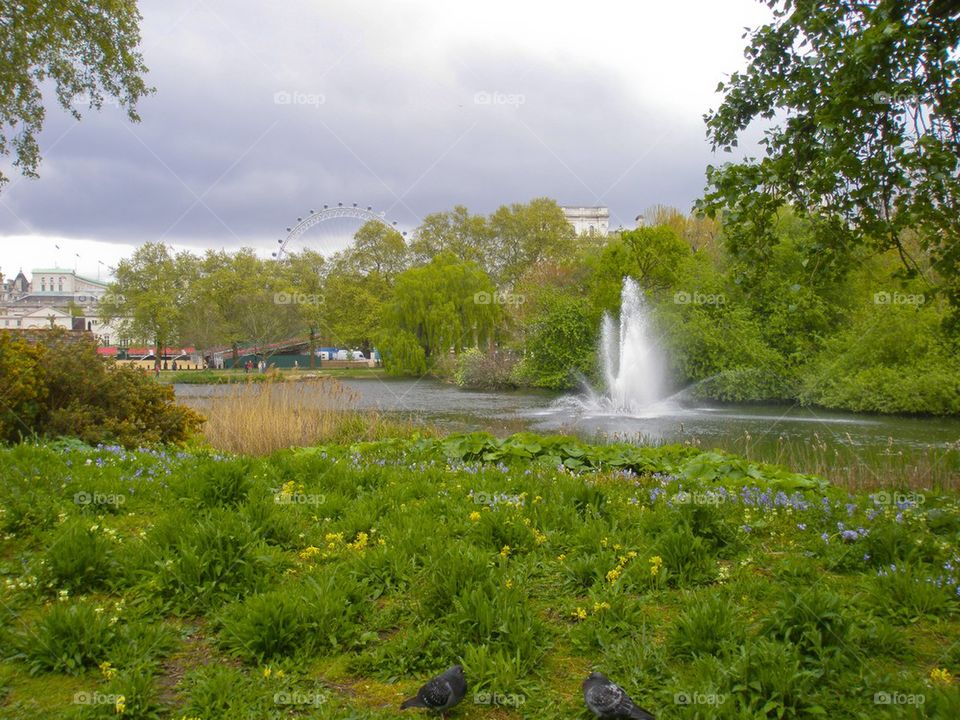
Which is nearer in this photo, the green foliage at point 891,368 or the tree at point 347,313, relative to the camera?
the green foliage at point 891,368

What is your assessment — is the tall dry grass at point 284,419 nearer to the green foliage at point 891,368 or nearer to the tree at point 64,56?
the tree at point 64,56

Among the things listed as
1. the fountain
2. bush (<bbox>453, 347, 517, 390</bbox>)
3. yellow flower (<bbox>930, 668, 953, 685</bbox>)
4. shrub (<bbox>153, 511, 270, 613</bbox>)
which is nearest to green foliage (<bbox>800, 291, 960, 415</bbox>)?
the fountain

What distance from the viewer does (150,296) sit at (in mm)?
45469

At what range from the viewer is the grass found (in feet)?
8.66

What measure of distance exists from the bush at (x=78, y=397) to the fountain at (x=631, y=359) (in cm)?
1491

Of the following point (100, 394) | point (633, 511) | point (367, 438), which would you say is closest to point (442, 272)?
point (367, 438)

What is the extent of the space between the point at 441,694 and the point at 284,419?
32.2ft

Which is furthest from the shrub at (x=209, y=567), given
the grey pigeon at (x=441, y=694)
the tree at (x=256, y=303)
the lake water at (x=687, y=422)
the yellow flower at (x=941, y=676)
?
the tree at (x=256, y=303)

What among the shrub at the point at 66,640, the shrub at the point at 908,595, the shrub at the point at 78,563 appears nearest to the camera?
the shrub at the point at 66,640

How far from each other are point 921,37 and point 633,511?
3.19 metres

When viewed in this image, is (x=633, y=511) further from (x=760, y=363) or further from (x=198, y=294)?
(x=198, y=294)

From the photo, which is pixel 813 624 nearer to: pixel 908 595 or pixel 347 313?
pixel 908 595

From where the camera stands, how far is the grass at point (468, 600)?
2.64 m

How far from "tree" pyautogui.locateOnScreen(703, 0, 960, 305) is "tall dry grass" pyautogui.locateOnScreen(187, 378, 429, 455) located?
27.6ft
